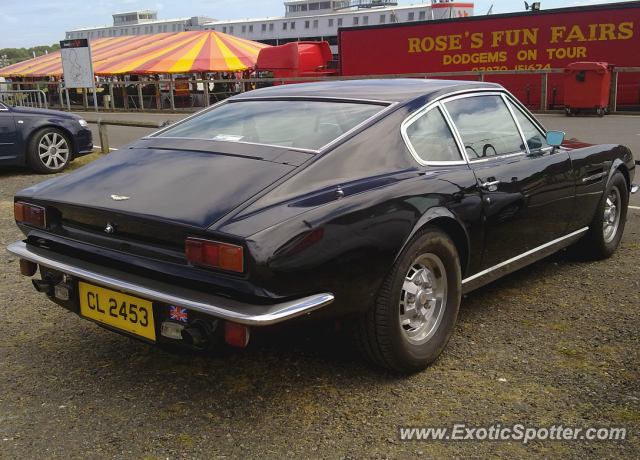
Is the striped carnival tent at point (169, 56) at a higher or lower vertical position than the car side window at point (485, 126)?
higher

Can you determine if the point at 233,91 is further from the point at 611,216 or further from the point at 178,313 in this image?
the point at 178,313

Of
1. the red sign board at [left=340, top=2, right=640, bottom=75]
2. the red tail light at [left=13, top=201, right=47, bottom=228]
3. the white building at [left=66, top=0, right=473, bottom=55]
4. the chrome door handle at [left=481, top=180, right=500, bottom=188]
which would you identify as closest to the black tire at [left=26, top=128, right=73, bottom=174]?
the red tail light at [left=13, top=201, right=47, bottom=228]

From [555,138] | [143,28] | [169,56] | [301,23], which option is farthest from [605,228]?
[143,28]

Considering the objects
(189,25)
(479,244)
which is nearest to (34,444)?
(479,244)

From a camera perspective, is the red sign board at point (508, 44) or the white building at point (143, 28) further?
the white building at point (143, 28)

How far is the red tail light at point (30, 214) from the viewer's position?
118 inches

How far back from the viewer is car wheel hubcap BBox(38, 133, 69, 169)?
903cm

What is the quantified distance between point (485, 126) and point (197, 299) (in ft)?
6.95

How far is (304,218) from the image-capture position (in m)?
2.46

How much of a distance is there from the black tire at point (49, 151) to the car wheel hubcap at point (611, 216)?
746 centimetres

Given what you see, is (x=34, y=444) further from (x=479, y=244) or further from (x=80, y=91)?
(x=80, y=91)

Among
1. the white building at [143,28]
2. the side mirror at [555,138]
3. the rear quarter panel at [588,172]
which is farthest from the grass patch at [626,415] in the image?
the white building at [143,28]

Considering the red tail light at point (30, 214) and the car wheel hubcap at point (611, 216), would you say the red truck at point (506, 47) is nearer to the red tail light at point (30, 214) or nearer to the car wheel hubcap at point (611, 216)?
the car wheel hubcap at point (611, 216)

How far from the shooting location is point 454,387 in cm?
291
